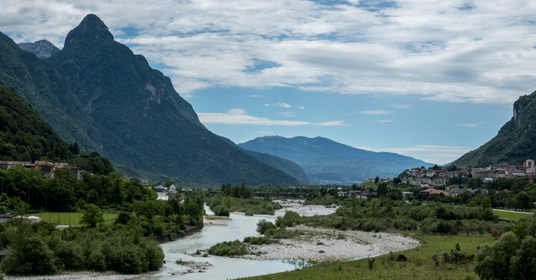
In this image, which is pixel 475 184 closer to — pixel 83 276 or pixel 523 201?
pixel 523 201

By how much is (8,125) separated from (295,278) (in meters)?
123

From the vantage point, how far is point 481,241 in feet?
249

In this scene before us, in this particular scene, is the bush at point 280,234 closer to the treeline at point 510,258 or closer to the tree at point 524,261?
the treeline at point 510,258

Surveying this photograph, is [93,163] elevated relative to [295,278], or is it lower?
elevated

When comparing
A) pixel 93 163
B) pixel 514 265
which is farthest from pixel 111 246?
pixel 93 163

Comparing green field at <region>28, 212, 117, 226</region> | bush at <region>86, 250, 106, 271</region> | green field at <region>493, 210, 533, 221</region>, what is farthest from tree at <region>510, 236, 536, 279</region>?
green field at <region>493, 210, 533, 221</region>

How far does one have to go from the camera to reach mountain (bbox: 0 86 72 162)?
139125 millimetres

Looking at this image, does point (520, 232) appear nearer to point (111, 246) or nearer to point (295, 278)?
point (295, 278)

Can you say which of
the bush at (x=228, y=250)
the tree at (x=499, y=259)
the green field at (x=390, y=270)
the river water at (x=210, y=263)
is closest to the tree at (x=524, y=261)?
the tree at (x=499, y=259)

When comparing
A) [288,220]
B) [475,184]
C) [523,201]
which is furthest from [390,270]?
[475,184]

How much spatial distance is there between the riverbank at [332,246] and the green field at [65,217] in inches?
996

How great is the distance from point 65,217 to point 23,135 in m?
70.7

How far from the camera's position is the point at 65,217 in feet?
292

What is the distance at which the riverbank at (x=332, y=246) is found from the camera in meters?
68.6
